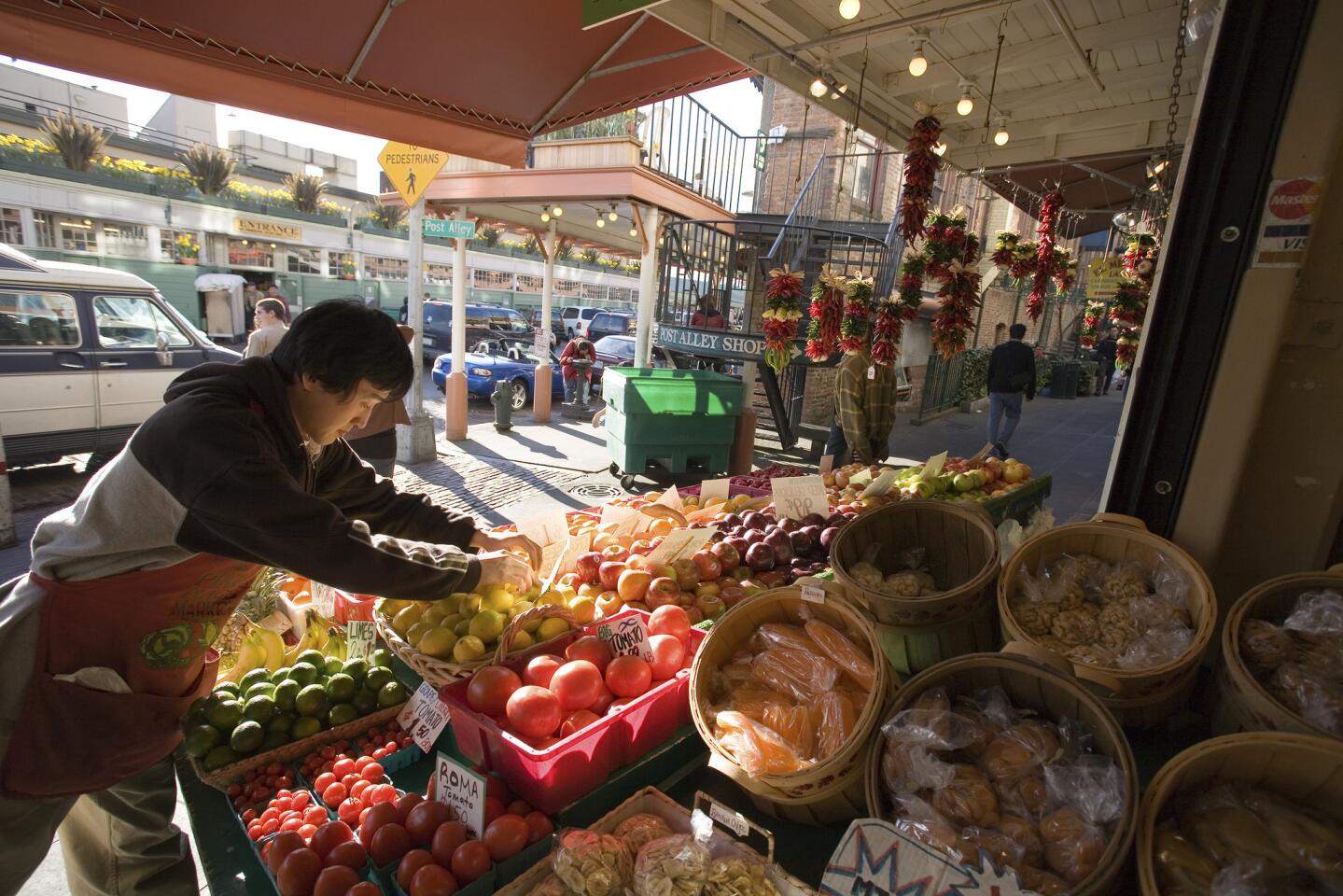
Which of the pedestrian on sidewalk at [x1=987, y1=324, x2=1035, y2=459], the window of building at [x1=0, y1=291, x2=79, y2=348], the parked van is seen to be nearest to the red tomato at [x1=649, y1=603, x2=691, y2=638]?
the parked van

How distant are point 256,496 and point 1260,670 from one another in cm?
230

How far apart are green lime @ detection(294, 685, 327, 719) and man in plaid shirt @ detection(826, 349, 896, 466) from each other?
502 centimetres

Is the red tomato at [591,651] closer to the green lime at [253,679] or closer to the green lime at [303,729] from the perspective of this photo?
the green lime at [303,729]

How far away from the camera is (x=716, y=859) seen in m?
1.32

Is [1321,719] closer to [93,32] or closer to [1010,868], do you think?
[1010,868]

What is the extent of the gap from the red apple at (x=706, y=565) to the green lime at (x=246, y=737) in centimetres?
163

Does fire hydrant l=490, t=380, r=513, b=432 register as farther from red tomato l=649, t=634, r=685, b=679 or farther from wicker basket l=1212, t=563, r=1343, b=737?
wicker basket l=1212, t=563, r=1343, b=737

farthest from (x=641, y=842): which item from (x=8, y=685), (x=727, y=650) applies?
(x=8, y=685)

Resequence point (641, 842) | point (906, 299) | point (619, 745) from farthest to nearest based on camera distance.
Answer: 1. point (906, 299)
2. point (619, 745)
3. point (641, 842)

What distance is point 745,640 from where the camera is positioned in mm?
1960

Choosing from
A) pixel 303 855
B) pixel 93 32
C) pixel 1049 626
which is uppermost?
pixel 93 32

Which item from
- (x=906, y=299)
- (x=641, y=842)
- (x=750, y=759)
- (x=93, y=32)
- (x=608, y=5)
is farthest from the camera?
(x=906, y=299)

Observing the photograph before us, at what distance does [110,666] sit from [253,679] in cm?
50

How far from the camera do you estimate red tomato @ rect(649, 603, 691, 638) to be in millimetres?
2125
